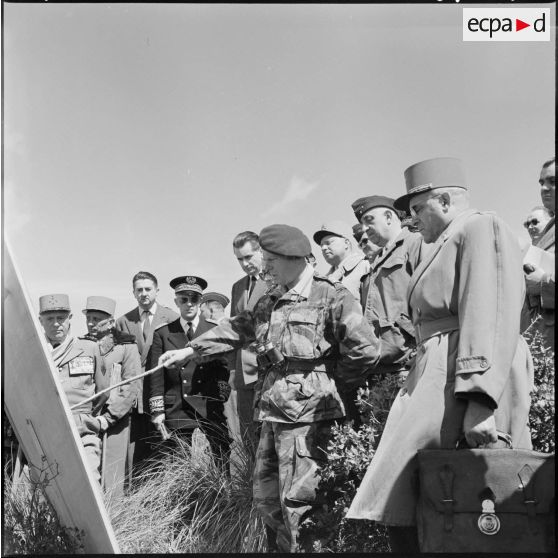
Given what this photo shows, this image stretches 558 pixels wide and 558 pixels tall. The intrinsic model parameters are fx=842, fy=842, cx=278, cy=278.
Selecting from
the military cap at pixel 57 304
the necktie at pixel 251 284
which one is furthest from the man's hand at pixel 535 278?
the military cap at pixel 57 304

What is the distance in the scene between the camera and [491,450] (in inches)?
132

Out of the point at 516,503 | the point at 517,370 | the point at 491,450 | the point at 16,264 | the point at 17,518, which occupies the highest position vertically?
the point at 16,264

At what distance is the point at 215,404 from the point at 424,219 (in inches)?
99.9

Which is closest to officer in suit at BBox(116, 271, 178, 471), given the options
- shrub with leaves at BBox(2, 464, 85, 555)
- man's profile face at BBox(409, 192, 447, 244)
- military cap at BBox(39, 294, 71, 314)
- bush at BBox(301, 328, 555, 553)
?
military cap at BBox(39, 294, 71, 314)

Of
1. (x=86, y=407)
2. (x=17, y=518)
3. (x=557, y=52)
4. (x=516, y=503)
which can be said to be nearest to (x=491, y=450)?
(x=516, y=503)

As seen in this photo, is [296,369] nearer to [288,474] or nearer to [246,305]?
[288,474]

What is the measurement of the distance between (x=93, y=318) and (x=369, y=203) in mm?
2523

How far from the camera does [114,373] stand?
620 cm

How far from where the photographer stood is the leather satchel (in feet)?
11.0

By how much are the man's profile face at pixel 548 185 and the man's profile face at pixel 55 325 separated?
3.44 m

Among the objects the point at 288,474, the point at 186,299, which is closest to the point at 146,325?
the point at 186,299

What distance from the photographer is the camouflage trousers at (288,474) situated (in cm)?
425

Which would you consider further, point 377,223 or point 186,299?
point 186,299

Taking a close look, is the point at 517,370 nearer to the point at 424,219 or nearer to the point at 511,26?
the point at 424,219
